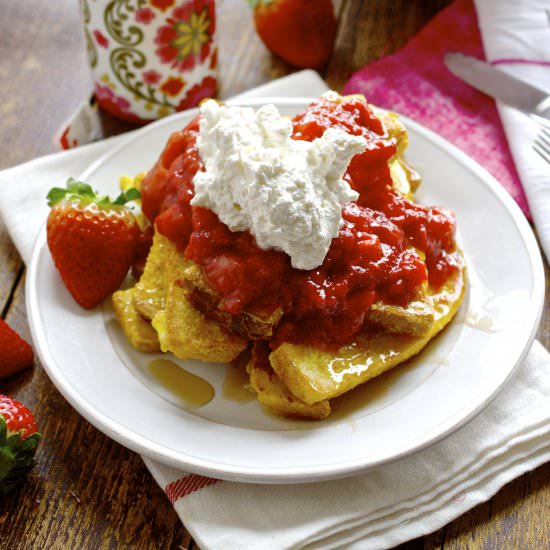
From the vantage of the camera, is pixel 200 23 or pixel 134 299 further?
pixel 200 23

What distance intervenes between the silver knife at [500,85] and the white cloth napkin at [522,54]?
5cm

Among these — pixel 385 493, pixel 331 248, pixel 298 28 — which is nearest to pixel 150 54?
pixel 298 28

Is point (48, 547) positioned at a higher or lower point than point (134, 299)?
lower

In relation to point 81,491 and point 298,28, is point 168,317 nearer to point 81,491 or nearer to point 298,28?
point 81,491

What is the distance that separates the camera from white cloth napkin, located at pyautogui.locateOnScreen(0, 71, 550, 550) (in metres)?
2.29

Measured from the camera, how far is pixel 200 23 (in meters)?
3.56

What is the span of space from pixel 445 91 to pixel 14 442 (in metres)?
2.75

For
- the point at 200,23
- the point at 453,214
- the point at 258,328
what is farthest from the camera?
the point at 200,23

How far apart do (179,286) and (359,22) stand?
99.8 inches

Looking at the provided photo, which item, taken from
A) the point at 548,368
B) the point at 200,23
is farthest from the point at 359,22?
the point at 548,368

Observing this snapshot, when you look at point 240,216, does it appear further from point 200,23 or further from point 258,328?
point 200,23

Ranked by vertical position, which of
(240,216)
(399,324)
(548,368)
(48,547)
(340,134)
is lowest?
(48,547)

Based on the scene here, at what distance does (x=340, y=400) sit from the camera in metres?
2.53

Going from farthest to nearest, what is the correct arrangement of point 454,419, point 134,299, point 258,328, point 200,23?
point 200,23 < point 134,299 < point 258,328 < point 454,419
